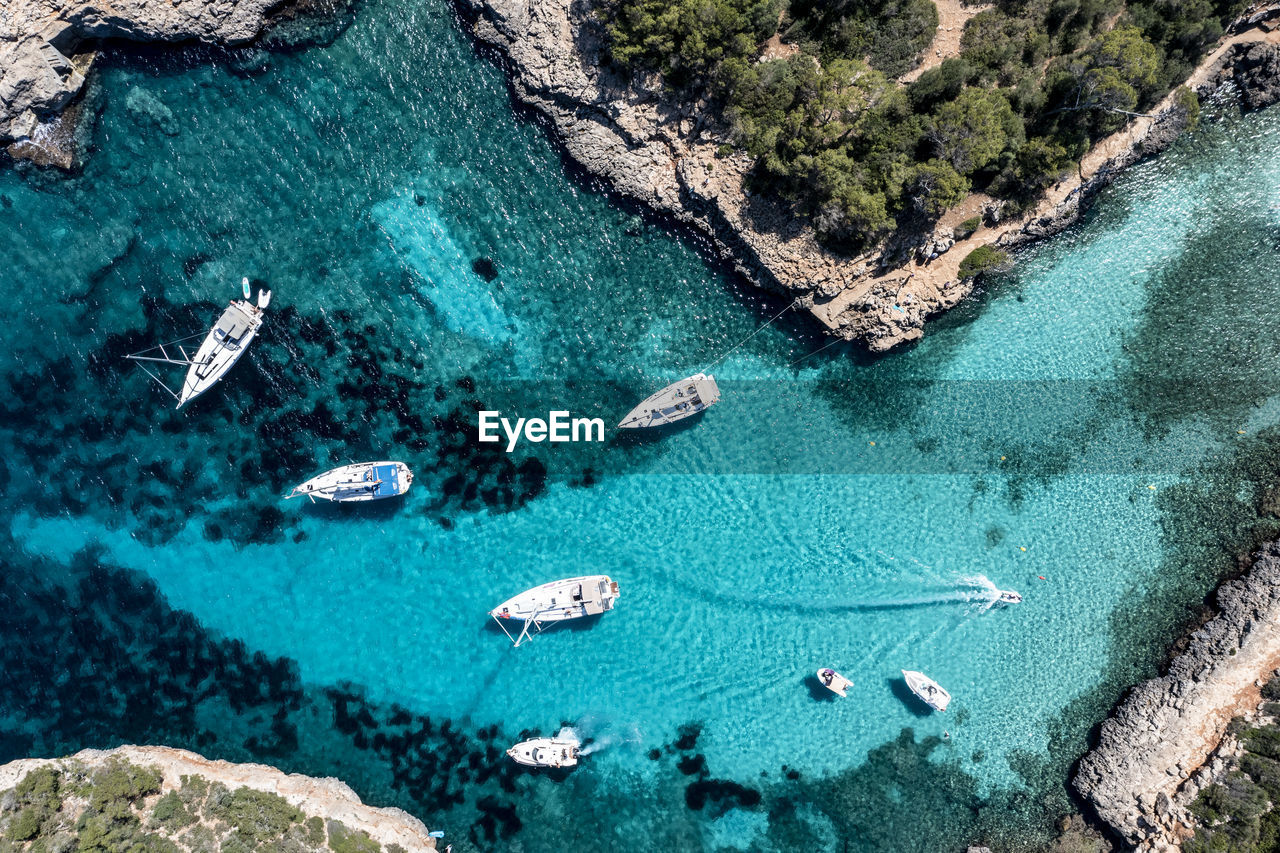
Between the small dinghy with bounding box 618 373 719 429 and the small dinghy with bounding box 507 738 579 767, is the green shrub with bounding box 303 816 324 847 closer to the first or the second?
the small dinghy with bounding box 507 738 579 767

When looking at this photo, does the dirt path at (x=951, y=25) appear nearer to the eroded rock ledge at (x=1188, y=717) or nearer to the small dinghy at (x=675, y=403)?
the small dinghy at (x=675, y=403)

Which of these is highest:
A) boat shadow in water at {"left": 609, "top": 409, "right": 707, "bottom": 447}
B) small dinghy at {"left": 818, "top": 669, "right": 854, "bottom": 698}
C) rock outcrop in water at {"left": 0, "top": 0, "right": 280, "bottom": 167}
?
rock outcrop in water at {"left": 0, "top": 0, "right": 280, "bottom": 167}

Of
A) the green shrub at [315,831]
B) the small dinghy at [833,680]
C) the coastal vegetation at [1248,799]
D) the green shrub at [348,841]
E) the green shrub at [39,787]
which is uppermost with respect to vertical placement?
the green shrub at [39,787]

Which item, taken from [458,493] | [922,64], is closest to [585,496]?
[458,493]

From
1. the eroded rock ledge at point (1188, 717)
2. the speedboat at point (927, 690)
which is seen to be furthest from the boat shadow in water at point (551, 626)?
the eroded rock ledge at point (1188, 717)

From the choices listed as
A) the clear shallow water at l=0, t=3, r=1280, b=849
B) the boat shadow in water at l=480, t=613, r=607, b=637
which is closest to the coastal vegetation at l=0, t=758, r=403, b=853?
the clear shallow water at l=0, t=3, r=1280, b=849

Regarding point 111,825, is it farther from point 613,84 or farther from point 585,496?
point 613,84
